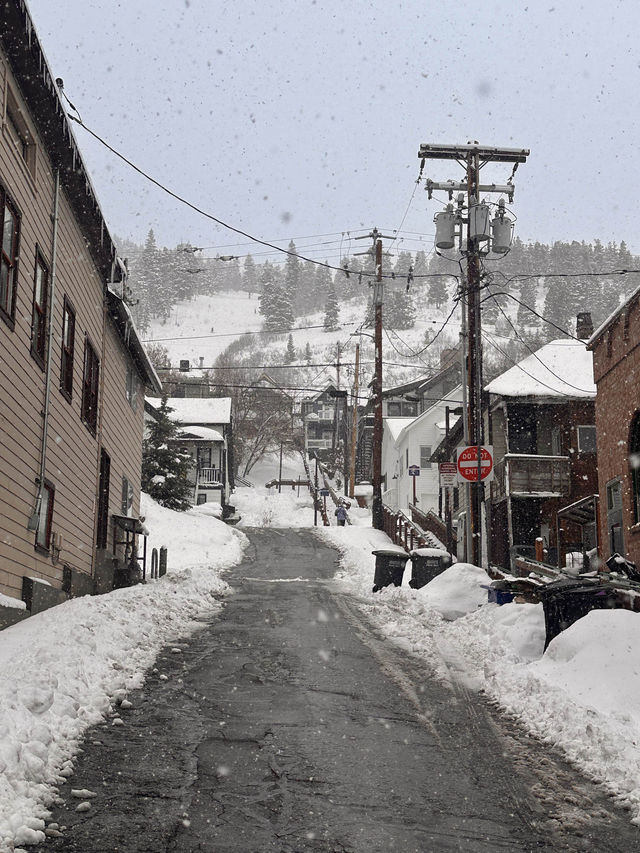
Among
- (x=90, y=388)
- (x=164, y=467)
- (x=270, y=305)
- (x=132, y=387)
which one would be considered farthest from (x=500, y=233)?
(x=270, y=305)

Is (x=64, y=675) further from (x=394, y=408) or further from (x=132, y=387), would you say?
(x=394, y=408)

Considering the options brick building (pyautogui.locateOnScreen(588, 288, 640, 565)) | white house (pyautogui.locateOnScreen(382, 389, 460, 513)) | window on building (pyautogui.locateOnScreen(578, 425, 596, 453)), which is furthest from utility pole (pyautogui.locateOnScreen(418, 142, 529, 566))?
white house (pyautogui.locateOnScreen(382, 389, 460, 513))

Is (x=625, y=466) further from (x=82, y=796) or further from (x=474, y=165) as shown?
(x=82, y=796)

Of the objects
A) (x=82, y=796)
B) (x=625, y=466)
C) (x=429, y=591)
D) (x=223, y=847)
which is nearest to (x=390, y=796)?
(x=223, y=847)

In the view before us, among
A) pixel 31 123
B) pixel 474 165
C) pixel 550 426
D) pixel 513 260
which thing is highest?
pixel 513 260

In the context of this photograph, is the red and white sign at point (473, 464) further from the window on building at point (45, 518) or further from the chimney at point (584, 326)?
the chimney at point (584, 326)

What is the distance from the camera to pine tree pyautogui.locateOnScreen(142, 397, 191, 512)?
40.8 meters

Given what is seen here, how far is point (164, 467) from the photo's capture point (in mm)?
41781

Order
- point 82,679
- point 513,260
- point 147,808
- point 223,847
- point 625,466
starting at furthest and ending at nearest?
point 513,260 → point 625,466 → point 82,679 → point 147,808 → point 223,847

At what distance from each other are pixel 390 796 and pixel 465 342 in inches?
677

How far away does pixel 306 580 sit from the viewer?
2366 cm

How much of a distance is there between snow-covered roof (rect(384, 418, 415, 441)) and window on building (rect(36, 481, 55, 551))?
42.4m

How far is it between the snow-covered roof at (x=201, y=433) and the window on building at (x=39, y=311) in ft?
152

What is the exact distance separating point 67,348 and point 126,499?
866 cm
